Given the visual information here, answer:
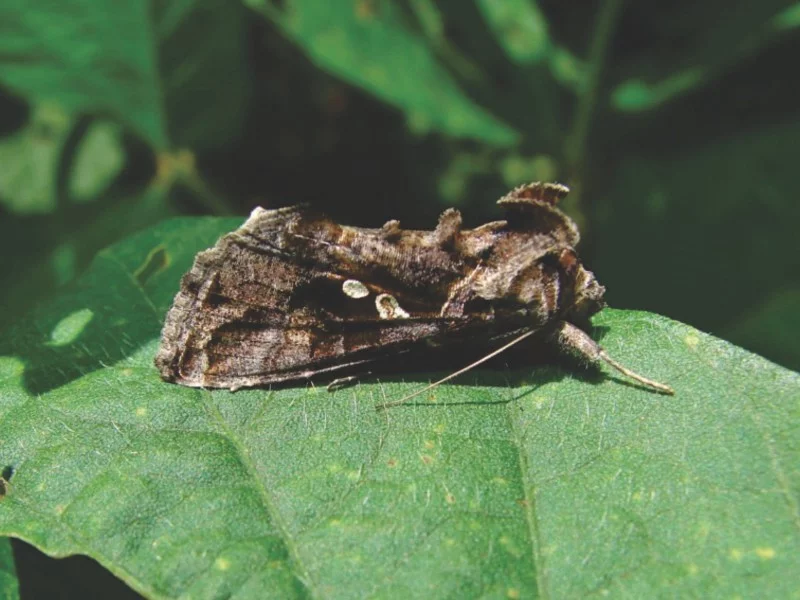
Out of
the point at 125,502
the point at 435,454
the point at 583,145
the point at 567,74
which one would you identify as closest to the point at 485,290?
the point at 435,454

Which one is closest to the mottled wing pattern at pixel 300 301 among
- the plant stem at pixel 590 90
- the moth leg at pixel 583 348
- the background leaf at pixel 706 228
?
the moth leg at pixel 583 348

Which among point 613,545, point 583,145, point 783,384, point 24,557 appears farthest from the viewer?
point 583,145

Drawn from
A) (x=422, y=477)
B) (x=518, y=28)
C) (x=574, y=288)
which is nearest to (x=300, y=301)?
(x=422, y=477)

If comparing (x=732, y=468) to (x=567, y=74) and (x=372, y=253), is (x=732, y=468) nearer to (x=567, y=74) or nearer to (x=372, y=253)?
(x=372, y=253)

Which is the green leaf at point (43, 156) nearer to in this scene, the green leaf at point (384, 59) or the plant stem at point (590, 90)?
the green leaf at point (384, 59)

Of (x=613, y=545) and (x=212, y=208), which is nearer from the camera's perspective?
(x=613, y=545)

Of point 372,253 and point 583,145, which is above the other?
point 583,145

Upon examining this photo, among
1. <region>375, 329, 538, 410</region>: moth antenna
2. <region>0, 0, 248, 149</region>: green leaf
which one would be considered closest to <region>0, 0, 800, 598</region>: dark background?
<region>0, 0, 248, 149</region>: green leaf
